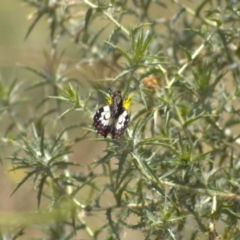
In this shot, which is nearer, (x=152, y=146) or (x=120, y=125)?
(x=120, y=125)

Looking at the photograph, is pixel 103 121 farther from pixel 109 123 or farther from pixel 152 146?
pixel 152 146

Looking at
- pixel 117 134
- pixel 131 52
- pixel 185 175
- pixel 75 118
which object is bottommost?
pixel 75 118

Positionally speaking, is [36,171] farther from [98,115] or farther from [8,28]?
[8,28]

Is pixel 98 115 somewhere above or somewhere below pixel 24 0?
below

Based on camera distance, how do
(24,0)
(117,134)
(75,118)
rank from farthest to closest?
(75,118)
(24,0)
(117,134)

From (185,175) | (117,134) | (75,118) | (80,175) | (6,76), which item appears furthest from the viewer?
(6,76)

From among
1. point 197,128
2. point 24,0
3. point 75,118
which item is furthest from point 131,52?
point 75,118

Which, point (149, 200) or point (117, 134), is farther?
point (149, 200)

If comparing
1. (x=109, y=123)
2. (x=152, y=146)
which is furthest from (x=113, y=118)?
(x=152, y=146)
